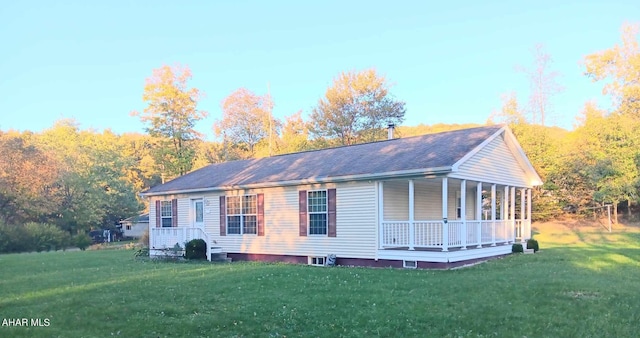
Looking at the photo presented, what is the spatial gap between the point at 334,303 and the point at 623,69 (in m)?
39.3

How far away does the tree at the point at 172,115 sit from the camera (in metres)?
35.5

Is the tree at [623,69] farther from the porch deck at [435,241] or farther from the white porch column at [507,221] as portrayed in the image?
the porch deck at [435,241]

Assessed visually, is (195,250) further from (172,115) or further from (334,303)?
(172,115)

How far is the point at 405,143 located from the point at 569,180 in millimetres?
24472

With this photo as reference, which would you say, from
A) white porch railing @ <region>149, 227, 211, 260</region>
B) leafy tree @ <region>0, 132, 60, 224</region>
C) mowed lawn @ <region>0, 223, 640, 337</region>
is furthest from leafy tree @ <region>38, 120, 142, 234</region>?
mowed lawn @ <region>0, 223, 640, 337</region>

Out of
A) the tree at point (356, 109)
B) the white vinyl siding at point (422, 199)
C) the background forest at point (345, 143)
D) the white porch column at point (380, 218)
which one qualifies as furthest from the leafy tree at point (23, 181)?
the white porch column at point (380, 218)

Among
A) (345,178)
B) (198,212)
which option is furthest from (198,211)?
(345,178)

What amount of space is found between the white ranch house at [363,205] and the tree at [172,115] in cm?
1583

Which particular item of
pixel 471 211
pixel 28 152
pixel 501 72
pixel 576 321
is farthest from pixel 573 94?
pixel 28 152

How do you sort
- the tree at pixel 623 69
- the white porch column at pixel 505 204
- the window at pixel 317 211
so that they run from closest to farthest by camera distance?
the window at pixel 317 211, the white porch column at pixel 505 204, the tree at pixel 623 69

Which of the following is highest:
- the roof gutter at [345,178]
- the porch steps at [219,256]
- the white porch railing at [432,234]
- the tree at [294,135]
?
the tree at [294,135]

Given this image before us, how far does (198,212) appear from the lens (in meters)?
19.8

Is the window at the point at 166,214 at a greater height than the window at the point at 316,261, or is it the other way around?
the window at the point at 166,214

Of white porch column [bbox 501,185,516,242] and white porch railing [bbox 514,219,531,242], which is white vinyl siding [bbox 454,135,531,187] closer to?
white porch column [bbox 501,185,516,242]
